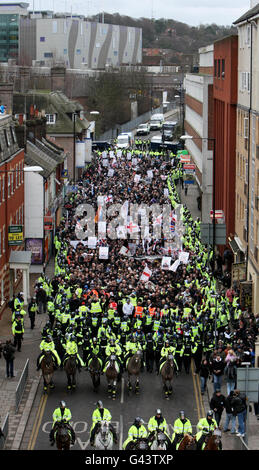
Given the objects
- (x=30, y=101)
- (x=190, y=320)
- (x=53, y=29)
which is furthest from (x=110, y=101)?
(x=190, y=320)

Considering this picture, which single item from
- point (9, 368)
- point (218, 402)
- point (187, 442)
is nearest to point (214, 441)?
point (187, 442)

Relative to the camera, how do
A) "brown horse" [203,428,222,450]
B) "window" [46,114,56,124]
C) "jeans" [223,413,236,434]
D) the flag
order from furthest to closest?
"window" [46,114,56,124], the flag, "jeans" [223,413,236,434], "brown horse" [203,428,222,450]

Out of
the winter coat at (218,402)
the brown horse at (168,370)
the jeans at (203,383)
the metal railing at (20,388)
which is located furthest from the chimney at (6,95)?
the winter coat at (218,402)

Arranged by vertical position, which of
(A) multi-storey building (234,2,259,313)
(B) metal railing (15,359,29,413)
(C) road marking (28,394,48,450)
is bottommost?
(C) road marking (28,394,48,450)

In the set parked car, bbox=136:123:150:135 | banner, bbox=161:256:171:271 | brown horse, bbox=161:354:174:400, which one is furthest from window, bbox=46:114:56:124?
brown horse, bbox=161:354:174:400

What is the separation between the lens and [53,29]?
170m

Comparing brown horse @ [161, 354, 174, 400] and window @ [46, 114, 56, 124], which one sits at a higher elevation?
window @ [46, 114, 56, 124]

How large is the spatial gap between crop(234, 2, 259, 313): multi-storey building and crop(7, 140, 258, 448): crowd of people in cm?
193

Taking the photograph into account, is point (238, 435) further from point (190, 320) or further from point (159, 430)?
point (190, 320)

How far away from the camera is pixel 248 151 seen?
4441cm

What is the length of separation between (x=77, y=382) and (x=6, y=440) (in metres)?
5.89

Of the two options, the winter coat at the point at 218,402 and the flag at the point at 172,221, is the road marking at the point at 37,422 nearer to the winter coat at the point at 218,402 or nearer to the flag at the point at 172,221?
the winter coat at the point at 218,402

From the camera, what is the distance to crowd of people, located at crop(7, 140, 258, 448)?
29.1 meters

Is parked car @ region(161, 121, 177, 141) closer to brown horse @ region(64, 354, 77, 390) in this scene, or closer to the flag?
the flag
